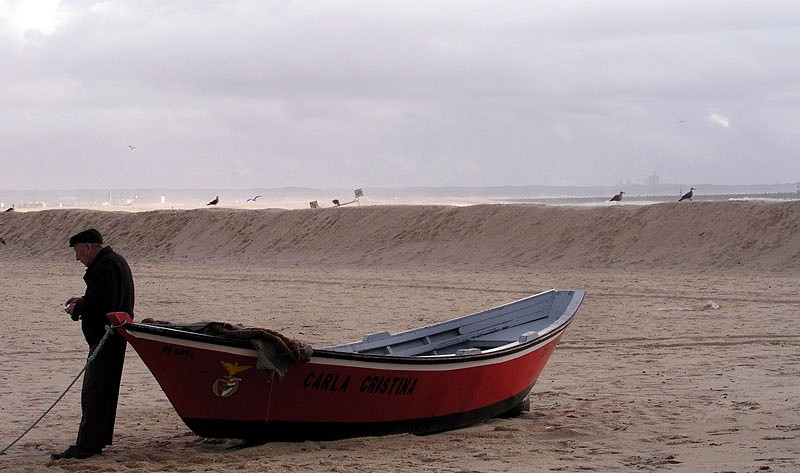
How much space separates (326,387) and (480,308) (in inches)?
406

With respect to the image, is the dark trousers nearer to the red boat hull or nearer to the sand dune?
the red boat hull

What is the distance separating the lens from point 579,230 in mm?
27484

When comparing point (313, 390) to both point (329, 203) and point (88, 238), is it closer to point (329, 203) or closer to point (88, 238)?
point (88, 238)

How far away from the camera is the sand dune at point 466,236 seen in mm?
24969

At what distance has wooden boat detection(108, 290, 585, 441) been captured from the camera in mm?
7289

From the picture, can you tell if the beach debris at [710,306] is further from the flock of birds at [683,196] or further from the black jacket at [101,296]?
the flock of birds at [683,196]

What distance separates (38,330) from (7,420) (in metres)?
5.91

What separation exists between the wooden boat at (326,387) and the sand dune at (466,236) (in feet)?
52.0

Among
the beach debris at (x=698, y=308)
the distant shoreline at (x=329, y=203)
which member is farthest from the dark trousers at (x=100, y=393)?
the distant shoreline at (x=329, y=203)

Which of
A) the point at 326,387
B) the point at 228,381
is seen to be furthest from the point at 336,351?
the point at 228,381

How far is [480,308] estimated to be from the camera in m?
17.8

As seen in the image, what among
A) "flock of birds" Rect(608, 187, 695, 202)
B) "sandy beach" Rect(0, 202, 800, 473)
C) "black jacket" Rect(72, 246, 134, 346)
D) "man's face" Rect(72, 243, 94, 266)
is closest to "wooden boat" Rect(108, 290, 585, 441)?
"sandy beach" Rect(0, 202, 800, 473)

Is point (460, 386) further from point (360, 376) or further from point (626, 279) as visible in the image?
point (626, 279)

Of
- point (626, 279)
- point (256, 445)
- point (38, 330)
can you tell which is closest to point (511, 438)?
point (256, 445)
